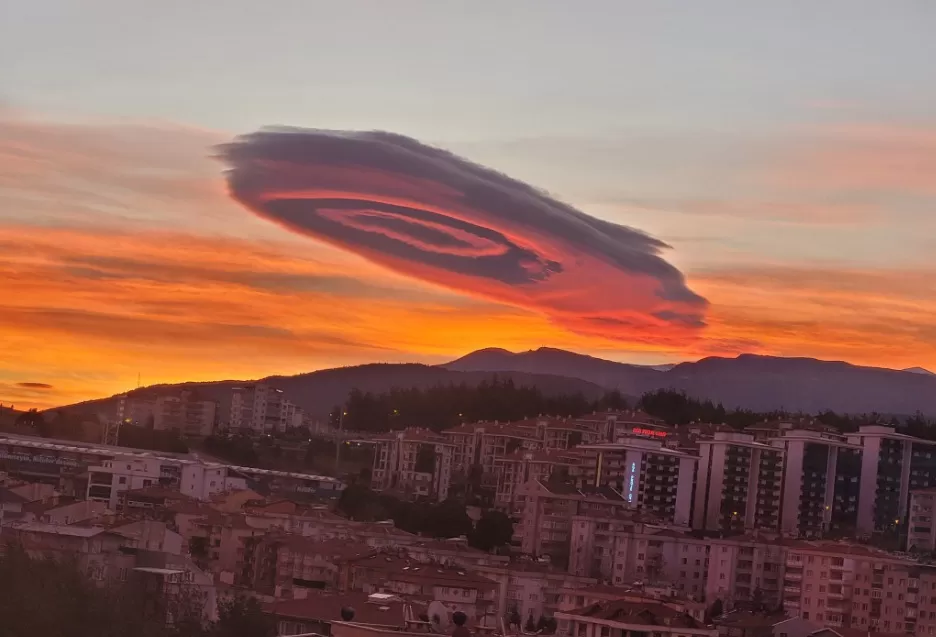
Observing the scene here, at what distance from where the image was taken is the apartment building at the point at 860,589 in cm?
1934

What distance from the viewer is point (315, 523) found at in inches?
904

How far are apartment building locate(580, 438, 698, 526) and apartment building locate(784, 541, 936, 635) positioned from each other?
26.3 ft

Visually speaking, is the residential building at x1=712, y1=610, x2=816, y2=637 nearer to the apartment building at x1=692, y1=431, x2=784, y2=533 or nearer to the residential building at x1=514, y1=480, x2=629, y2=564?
the residential building at x1=514, y1=480, x2=629, y2=564

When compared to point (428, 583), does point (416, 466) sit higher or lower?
higher

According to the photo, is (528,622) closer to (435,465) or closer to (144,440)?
(435,465)

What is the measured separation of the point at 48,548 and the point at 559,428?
2027 centimetres

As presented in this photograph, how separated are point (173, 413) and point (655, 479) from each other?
1411 cm

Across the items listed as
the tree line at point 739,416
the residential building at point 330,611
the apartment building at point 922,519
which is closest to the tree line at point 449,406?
the tree line at point 739,416

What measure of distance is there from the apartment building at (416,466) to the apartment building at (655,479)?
3313 mm

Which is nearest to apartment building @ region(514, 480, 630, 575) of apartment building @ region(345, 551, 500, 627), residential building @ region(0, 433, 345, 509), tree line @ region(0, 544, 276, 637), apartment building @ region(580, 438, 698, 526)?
apartment building @ region(580, 438, 698, 526)

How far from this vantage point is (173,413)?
132 ft

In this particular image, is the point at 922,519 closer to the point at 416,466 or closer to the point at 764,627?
the point at 416,466

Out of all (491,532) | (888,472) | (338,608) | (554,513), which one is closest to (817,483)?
(888,472)

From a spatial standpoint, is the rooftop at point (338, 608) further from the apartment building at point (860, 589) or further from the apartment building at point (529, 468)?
the apartment building at point (529, 468)
